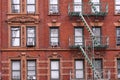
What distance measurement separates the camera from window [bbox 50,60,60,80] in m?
64.1

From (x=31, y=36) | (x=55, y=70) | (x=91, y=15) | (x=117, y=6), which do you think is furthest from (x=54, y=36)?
(x=117, y=6)

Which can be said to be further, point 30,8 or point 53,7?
point 53,7

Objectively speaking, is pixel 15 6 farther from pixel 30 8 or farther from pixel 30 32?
pixel 30 32

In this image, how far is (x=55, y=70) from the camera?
211 ft

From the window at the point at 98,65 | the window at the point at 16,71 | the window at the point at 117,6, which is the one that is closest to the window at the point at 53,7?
the window at the point at 117,6

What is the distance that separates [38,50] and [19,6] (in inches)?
175

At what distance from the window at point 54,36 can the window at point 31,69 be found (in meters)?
2.43

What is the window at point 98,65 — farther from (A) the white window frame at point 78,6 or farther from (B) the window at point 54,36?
(A) the white window frame at point 78,6

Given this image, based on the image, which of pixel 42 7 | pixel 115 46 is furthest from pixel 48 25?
pixel 115 46

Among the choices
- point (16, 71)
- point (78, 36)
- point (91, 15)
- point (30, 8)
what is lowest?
point (16, 71)

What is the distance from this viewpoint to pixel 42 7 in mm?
64750

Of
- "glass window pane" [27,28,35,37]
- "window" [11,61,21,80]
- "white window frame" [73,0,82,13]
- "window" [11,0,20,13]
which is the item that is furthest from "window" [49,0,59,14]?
"window" [11,61,21,80]

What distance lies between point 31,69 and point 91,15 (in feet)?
24.3

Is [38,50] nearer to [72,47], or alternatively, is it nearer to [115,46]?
[72,47]
